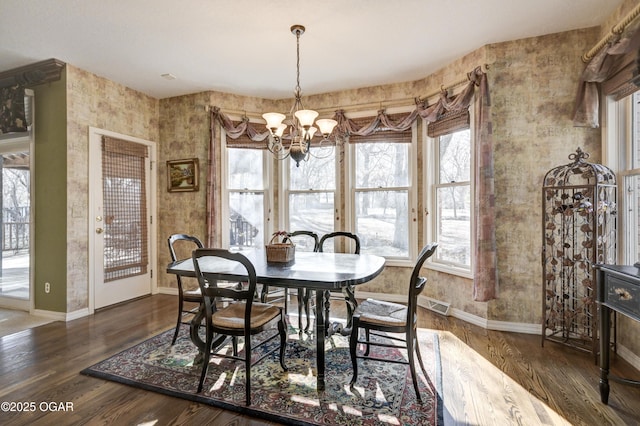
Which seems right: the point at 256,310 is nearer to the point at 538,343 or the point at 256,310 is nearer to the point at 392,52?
the point at 538,343

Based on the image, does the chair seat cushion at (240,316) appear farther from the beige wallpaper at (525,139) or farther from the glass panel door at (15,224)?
the glass panel door at (15,224)

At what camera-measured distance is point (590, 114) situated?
275 centimetres

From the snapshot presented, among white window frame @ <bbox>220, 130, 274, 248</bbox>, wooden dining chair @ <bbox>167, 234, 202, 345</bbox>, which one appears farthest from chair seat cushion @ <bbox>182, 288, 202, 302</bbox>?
white window frame @ <bbox>220, 130, 274, 248</bbox>

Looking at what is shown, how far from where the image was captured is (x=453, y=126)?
3.58 meters

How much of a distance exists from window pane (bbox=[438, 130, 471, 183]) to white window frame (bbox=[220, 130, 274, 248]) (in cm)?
225

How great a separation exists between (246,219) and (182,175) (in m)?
1.05

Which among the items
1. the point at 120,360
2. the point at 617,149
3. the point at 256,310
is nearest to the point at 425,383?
the point at 256,310

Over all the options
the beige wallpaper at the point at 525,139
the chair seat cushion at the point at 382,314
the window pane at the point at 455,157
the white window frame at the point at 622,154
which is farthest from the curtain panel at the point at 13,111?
the white window frame at the point at 622,154

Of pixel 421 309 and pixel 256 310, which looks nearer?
pixel 256 310

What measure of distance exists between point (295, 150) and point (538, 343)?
2.66 meters

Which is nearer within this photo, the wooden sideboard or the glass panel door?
the wooden sideboard

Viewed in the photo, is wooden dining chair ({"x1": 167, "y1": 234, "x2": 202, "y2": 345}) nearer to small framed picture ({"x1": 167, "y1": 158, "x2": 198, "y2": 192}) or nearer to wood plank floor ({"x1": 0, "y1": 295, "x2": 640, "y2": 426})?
wood plank floor ({"x1": 0, "y1": 295, "x2": 640, "y2": 426})

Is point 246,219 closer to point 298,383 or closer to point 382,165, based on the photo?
point 382,165

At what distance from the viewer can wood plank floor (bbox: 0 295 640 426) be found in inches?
74.0
